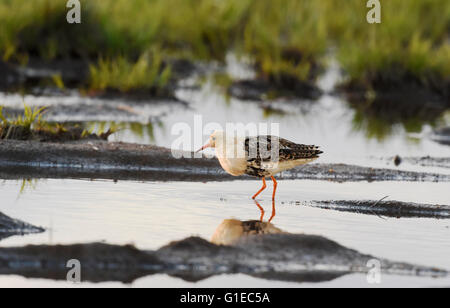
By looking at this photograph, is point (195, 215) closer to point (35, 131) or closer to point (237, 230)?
point (237, 230)

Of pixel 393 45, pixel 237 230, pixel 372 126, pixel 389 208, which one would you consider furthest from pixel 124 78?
pixel 237 230

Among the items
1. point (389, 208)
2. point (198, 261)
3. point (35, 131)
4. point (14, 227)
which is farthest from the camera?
point (35, 131)

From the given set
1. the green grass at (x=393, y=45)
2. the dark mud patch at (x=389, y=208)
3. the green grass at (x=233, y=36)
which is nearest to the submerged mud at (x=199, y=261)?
the dark mud patch at (x=389, y=208)

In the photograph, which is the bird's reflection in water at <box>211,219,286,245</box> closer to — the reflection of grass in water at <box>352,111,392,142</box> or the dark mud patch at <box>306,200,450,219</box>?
the dark mud patch at <box>306,200,450,219</box>

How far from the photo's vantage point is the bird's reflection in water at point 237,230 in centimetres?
676

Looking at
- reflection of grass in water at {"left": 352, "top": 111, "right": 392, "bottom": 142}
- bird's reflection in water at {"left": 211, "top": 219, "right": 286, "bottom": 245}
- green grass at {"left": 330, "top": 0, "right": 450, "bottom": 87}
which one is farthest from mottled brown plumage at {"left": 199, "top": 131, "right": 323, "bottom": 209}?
green grass at {"left": 330, "top": 0, "right": 450, "bottom": 87}

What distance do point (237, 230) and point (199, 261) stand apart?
1.01 metres

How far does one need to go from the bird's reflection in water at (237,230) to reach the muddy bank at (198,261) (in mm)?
143

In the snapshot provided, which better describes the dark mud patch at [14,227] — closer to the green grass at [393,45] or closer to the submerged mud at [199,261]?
the submerged mud at [199,261]

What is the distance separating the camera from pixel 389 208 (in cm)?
835

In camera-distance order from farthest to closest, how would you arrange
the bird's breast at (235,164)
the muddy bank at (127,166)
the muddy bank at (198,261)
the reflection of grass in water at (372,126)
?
1. the reflection of grass in water at (372,126)
2. the muddy bank at (127,166)
3. the bird's breast at (235,164)
4. the muddy bank at (198,261)
